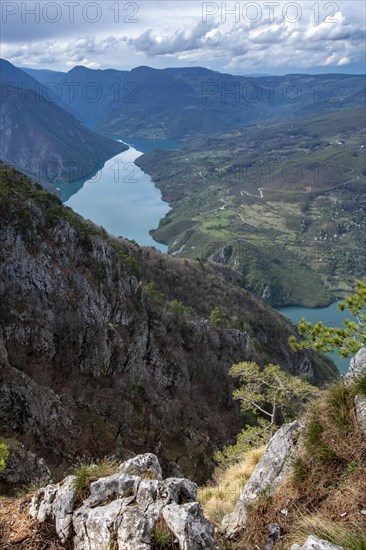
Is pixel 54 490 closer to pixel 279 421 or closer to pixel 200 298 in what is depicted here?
pixel 279 421

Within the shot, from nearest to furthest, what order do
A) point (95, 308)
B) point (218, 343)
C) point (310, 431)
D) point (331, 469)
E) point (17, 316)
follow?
point (331, 469) < point (310, 431) < point (17, 316) < point (95, 308) < point (218, 343)

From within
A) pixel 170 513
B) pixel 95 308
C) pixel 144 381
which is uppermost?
pixel 170 513

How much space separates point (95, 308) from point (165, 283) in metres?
46.3

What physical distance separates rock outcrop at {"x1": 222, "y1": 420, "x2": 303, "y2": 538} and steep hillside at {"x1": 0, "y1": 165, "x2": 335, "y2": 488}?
16.0 m

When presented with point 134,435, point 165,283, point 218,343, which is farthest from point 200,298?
point 134,435

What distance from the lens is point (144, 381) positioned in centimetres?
3781

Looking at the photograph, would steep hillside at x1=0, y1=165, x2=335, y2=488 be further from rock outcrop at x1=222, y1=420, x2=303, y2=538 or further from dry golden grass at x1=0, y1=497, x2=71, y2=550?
rock outcrop at x1=222, y1=420, x2=303, y2=538

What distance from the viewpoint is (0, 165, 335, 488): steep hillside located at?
2505cm

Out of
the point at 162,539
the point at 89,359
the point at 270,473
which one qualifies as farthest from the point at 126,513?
the point at 89,359

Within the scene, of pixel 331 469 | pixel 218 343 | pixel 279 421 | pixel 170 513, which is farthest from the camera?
pixel 218 343

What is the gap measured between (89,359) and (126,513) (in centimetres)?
2726

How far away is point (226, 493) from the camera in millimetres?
10156

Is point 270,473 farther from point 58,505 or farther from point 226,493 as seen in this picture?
point 58,505

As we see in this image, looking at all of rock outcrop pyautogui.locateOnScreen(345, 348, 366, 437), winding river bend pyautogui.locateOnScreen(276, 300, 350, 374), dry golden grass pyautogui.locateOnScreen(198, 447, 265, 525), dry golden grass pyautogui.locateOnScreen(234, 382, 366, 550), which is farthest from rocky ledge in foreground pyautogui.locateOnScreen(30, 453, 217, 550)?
winding river bend pyautogui.locateOnScreen(276, 300, 350, 374)
